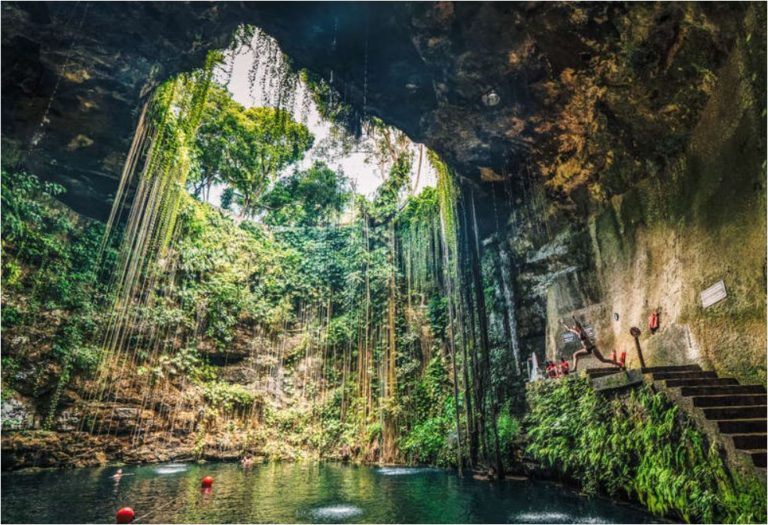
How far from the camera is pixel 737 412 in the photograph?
165 inches

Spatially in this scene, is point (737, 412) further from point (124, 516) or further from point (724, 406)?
point (124, 516)

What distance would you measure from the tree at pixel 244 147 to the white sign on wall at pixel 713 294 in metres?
14.3

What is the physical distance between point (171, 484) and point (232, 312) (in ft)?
27.3

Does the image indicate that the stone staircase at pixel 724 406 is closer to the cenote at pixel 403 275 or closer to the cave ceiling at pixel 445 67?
the cenote at pixel 403 275

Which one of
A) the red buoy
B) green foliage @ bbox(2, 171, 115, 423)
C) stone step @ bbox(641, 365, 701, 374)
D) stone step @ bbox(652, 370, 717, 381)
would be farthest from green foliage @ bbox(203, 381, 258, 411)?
stone step @ bbox(652, 370, 717, 381)

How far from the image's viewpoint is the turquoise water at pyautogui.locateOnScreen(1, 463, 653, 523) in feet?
15.4

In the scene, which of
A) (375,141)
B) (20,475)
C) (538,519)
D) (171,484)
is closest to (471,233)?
(375,141)

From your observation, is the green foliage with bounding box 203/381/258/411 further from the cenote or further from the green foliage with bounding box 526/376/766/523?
the green foliage with bounding box 526/376/766/523

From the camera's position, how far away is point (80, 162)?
429 inches

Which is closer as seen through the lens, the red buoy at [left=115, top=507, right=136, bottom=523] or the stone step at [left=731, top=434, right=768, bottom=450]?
the stone step at [left=731, top=434, right=768, bottom=450]

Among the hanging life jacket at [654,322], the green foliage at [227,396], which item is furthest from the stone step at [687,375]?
the green foliage at [227,396]

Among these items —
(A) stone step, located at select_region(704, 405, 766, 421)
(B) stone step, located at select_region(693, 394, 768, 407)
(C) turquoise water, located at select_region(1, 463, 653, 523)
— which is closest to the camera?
(A) stone step, located at select_region(704, 405, 766, 421)

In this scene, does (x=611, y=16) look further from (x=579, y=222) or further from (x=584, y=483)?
(x=584, y=483)

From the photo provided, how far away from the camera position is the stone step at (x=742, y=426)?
3859 millimetres
